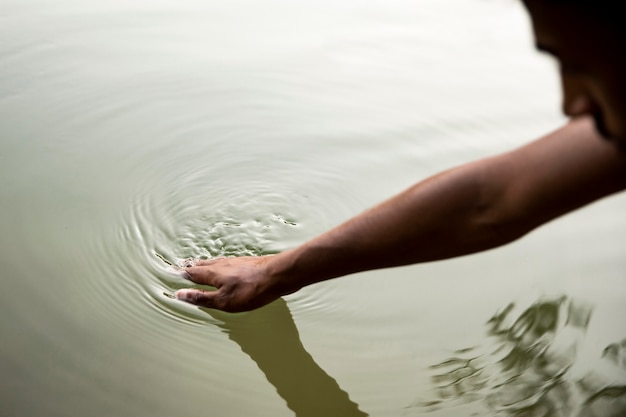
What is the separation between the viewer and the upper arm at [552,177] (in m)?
1.18

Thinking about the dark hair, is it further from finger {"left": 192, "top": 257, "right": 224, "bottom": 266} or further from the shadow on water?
finger {"left": 192, "top": 257, "right": 224, "bottom": 266}

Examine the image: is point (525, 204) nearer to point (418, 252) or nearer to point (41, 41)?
point (418, 252)

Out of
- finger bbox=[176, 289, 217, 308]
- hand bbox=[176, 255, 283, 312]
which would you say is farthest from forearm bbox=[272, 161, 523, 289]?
finger bbox=[176, 289, 217, 308]

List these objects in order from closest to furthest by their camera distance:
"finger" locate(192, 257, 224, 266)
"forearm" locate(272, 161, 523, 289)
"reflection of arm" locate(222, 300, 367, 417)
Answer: "forearm" locate(272, 161, 523, 289)
"reflection of arm" locate(222, 300, 367, 417)
"finger" locate(192, 257, 224, 266)

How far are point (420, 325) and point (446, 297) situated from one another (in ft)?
0.36

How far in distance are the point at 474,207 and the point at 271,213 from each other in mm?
639

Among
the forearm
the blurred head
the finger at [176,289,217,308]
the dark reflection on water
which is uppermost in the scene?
the blurred head

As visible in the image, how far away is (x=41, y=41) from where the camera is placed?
2.39 meters

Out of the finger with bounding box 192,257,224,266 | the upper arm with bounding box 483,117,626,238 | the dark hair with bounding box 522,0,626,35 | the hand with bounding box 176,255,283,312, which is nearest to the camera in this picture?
the dark hair with bounding box 522,0,626,35

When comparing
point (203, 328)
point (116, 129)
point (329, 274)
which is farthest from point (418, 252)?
point (116, 129)

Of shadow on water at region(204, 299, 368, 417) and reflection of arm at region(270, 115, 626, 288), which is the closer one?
reflection of arm at region(270, 115, 626, 288)

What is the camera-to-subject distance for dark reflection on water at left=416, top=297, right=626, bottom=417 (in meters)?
1.39

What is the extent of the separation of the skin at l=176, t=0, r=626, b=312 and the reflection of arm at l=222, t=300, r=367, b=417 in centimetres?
5

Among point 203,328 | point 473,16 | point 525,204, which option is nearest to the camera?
point 525,204
